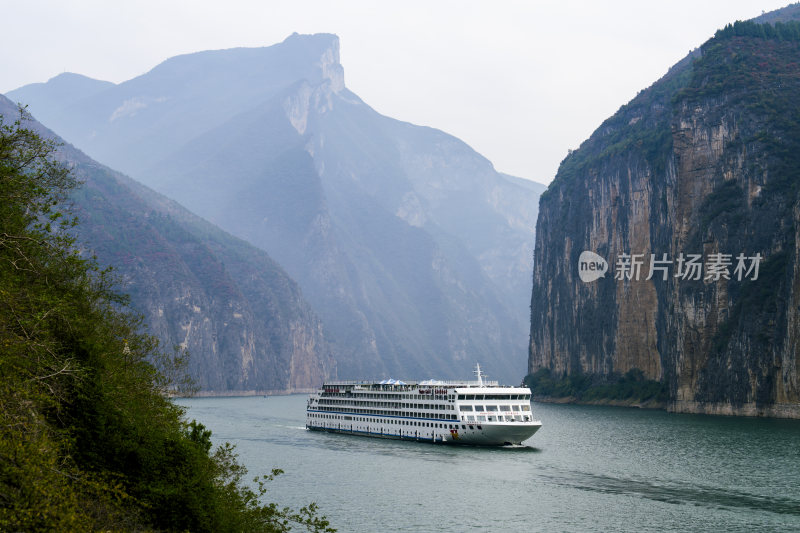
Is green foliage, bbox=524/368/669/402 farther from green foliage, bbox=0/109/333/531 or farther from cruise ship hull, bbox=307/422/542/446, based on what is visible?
green foliage, bbox=0/109/333/531

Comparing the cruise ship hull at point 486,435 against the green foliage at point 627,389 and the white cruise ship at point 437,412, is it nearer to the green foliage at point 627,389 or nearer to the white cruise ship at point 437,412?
the white cruise ship at point 437,412

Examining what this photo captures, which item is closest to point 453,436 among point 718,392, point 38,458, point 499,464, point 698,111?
point 499,464

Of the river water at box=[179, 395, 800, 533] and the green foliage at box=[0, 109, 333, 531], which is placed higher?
the green foliage at box=[0, 109, 333, 531]

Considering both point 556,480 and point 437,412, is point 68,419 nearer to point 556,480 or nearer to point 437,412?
point 556,480

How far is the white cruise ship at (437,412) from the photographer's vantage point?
93688 millimetres

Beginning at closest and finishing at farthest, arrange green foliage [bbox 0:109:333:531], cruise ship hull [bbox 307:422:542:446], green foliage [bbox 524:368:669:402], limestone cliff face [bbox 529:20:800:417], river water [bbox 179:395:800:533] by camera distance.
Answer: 1. green foliage [bbox 0:109:333:531]
2. river water [bbox 179:395:800:533]
3. cruise ship hull [bbox 307:422:542:446]
4. limestone cliff face [bbox 529:20:800:417]
5. green foliage [bbox 524:368:669:402]

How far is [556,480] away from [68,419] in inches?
1871

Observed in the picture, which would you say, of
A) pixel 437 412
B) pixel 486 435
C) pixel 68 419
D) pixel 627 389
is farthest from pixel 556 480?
pixel 627 389

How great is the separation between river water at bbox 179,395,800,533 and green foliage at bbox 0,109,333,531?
1757 cm

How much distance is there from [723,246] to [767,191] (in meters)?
10.8

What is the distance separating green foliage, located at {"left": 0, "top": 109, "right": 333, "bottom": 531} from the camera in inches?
883

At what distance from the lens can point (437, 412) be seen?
9888cm

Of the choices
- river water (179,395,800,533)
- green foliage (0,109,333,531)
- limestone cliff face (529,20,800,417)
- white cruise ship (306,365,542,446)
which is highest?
limestone cliff face (529,20,800,417)

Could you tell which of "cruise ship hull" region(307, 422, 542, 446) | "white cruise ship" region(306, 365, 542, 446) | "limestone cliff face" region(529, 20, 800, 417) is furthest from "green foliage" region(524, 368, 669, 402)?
"cruise ship hull" region(307, 422, 542, 446)
